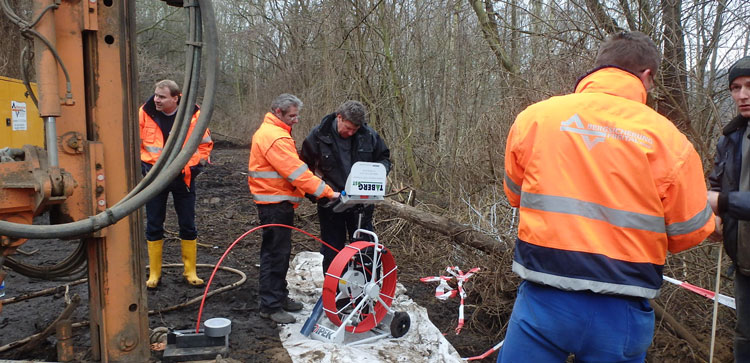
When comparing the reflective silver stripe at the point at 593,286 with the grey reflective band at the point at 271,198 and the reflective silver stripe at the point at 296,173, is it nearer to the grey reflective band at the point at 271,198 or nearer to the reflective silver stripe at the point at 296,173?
the reflective silver stripe at the point at 296,173

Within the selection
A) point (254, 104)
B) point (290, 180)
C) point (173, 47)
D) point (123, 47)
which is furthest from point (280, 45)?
point (123, 47)

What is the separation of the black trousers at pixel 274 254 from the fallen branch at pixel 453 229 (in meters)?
1.91

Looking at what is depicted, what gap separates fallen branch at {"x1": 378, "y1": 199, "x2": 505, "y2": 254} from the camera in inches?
202

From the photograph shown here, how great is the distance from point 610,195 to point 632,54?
2.19ft

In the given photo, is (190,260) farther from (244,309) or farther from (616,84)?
(616,84)

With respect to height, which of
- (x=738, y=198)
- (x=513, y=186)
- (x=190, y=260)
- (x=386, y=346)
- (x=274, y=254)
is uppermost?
(x=513, y=186)

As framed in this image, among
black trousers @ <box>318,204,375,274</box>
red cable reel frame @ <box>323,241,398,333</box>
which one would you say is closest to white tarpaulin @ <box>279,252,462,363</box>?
red cable reel frame @ <box>323,241,398,333</box>

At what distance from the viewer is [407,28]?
33.0ft

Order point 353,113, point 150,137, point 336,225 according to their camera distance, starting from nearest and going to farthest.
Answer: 1. point 353,113
2. point 150,137
3. point 336,225

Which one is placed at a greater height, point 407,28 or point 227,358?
point 407,28

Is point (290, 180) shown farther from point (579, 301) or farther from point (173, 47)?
point (173, 47)

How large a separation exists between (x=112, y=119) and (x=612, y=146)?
2514 millimetres

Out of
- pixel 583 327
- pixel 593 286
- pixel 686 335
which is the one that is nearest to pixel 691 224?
pixel 593 286

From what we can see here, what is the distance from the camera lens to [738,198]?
287 cm
